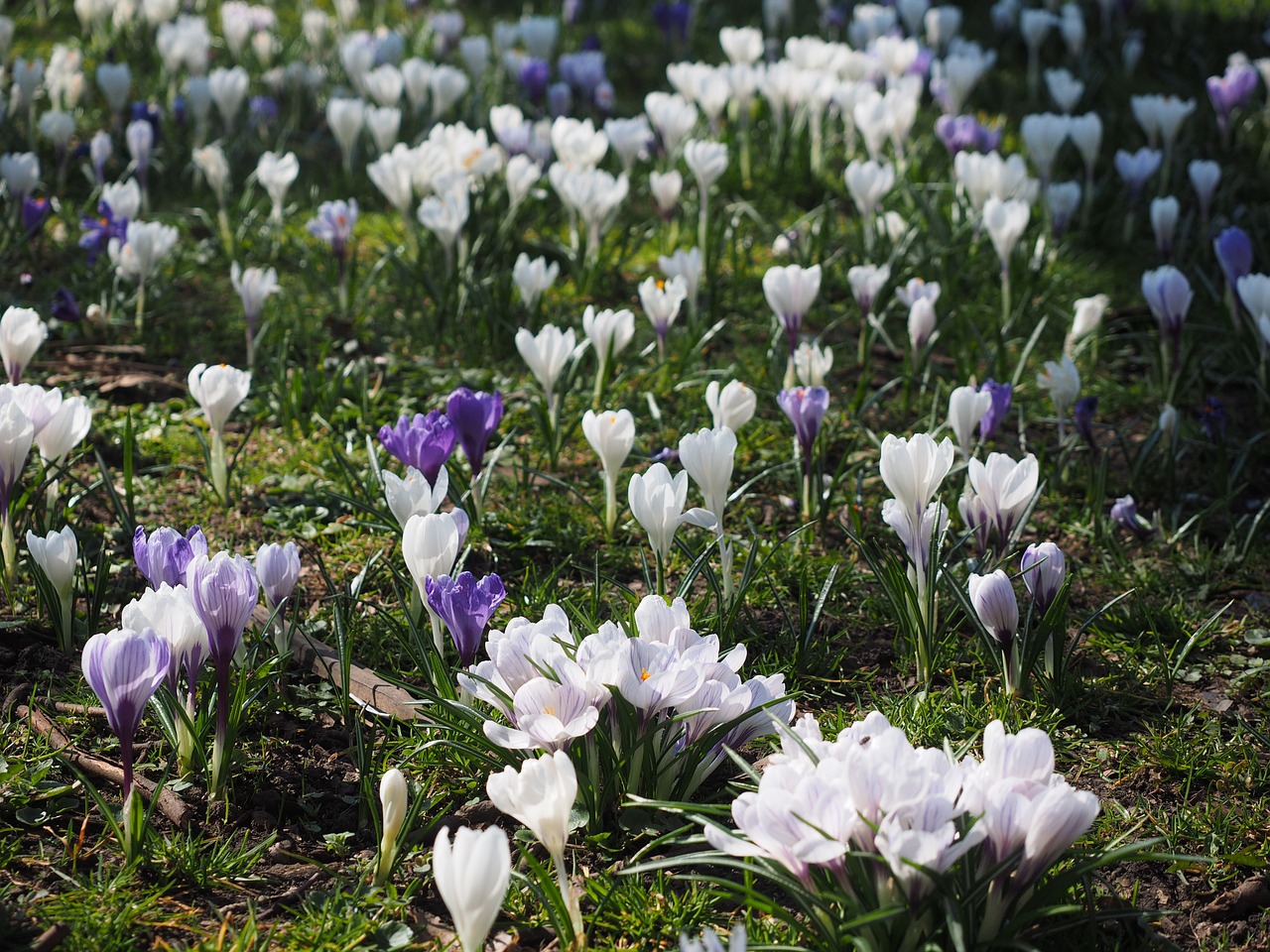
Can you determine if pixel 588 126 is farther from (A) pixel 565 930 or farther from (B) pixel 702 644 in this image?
(A) pixel 565 930

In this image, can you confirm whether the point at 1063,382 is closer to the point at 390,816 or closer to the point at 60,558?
the point at 390,816

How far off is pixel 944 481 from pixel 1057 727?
87 centimetres

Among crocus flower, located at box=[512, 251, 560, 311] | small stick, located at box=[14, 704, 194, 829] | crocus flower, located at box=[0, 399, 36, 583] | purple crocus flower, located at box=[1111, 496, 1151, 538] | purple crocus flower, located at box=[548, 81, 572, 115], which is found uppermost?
purple crocus flower, located at box=[548, 81, 572, 115]

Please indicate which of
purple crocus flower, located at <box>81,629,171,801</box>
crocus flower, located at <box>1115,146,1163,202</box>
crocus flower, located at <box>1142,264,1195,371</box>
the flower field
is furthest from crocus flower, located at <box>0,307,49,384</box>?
crocus flower, located at <box>1115,146,1163,202</box>

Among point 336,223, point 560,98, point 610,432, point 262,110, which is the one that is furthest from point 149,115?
point 610,432

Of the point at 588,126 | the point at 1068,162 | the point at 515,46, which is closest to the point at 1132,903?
the point at 588,126

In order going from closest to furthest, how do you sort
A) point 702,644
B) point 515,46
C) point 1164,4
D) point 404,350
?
point 702,644
point 404,350
point 515,46
point 1164,4

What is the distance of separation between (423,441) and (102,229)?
6.28 feet

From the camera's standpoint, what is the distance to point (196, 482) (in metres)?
3.09

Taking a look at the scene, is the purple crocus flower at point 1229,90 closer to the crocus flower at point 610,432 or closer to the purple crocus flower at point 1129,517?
the purple crocus flower at point 1129,517

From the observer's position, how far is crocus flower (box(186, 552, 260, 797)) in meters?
1.86

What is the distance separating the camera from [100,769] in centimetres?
198

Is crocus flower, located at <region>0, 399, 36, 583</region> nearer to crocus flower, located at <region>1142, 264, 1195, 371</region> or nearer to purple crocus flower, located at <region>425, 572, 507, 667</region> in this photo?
purple crocus flower, located at <region>425, 572, 507, 667</region>

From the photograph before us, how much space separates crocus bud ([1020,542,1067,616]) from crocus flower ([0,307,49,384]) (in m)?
2.17
